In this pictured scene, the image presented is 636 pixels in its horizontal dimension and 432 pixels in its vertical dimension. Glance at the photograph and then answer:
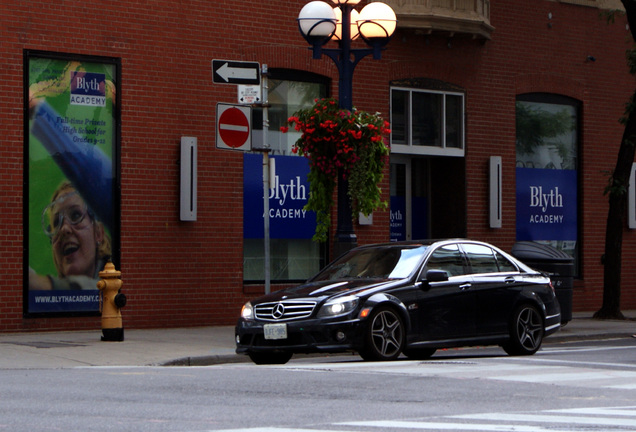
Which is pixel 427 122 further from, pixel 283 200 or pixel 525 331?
pixel 525 331

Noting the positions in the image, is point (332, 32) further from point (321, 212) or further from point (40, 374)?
point (40, 374)

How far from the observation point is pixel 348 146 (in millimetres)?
15148

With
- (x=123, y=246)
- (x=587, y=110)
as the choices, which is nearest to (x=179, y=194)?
(x=123, y=246)

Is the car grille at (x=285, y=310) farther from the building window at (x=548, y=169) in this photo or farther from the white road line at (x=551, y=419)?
the building window at (x=548, y=169)

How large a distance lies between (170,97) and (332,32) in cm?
428

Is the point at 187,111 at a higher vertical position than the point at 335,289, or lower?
higher

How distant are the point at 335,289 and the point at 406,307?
0.82 metres

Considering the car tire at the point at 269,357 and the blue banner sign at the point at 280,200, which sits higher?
the blue banner sign at the point at 280,200

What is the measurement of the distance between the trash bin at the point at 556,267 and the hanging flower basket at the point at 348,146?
4.49 m

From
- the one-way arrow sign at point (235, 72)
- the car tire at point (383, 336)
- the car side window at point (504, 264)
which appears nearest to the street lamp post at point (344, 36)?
the one-way arrow sign at point (235, 72)

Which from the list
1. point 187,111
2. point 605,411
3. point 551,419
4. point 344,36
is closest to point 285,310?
Answer: point 344,36

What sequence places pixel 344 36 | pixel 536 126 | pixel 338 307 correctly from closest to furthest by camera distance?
1. pixel 338 307
2. pixel 344 36
3. pixel 536 126

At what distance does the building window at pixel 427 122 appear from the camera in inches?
853

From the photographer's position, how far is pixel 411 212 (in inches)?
895
